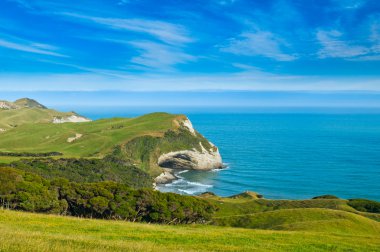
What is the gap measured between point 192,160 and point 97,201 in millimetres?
142333

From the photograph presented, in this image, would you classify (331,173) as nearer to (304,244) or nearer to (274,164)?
(274,164)

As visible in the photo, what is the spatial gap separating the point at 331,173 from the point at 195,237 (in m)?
154

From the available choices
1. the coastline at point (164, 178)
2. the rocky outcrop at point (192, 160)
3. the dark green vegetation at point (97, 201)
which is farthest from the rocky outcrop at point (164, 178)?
the dark green vegetation at point (97, 201)

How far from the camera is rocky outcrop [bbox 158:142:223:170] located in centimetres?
18838

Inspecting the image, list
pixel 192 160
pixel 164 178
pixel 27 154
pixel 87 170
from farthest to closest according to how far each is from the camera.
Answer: pixel 192 160 → pixel 27 154 → pixel 164 178 → pixel 87 170

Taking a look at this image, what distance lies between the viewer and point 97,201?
4959cm


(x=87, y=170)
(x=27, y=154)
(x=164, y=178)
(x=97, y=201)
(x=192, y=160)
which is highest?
(x=192, y=160)

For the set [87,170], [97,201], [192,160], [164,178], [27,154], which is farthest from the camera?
[192,160]

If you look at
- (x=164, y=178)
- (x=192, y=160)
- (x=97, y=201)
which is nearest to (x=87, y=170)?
(x=164, y=178)

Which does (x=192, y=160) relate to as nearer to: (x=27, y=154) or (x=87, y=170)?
(x=87, y=170)

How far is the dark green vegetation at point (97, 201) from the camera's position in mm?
47250

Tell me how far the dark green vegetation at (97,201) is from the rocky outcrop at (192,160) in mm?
134005

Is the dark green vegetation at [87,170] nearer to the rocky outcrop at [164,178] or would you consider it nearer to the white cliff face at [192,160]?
the rocky outcrop at [164,178]

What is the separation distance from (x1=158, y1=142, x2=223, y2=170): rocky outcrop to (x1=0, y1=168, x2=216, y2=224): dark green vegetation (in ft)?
440
